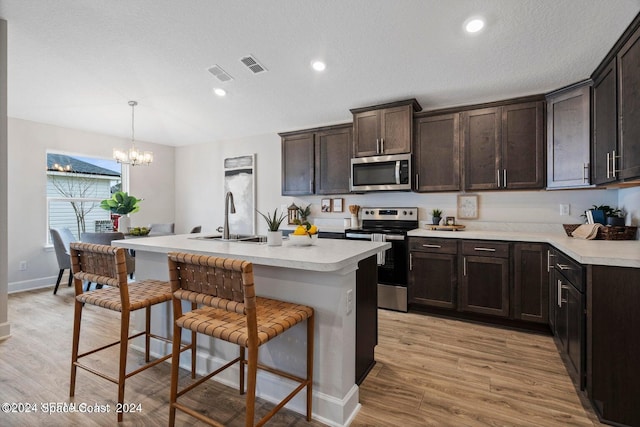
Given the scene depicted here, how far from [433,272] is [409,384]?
150cm

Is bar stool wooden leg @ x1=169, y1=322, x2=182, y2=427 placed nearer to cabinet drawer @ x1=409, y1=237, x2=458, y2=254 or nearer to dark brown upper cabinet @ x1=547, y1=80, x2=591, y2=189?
cabinet drawer @ x1=409, y1=237, x2=458, y2=254

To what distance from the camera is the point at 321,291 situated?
166 cm

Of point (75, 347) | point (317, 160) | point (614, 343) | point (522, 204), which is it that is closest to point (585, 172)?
point (522, 204)

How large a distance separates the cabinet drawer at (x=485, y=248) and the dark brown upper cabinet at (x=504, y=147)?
666mm

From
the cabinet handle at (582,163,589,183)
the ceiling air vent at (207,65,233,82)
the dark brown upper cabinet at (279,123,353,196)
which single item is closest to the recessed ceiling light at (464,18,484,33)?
the cabinet handle at (582,163,589,183)

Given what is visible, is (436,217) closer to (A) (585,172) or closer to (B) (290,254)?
(A) (585,172)

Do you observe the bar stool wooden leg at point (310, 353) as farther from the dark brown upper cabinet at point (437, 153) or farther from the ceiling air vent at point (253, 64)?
the ceiling air vent at point (253, 64)

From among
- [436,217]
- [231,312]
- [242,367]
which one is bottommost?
[242,367]

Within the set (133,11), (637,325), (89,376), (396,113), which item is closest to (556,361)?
(637,325)

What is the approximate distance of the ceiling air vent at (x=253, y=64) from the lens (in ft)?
10.1

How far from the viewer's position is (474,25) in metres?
2.37

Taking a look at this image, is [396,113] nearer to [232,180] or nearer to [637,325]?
[637,325]

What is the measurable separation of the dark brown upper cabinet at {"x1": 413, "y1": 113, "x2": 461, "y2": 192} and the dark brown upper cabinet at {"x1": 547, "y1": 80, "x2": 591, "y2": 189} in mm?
857

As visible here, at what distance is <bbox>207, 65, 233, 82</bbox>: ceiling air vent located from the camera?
3.28 m
